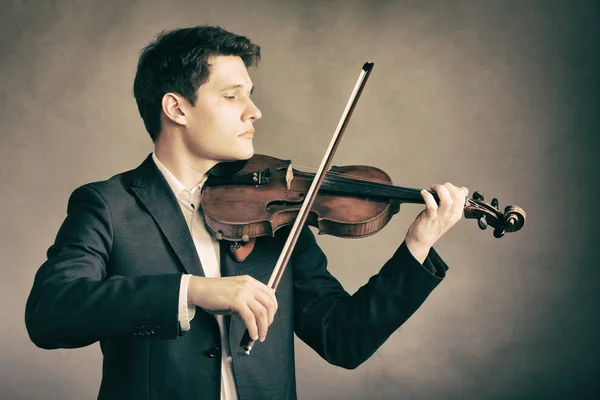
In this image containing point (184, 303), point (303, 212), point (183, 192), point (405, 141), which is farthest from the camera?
point (405, 141)

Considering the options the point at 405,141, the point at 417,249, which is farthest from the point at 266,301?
the point at 405,141

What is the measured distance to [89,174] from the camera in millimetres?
3480

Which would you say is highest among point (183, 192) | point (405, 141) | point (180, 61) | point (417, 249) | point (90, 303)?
point (405, 141)

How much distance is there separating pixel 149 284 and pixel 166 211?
1.17ft

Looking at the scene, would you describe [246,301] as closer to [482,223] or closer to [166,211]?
[166,211]

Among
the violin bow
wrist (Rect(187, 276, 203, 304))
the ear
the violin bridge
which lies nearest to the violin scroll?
the violin bow

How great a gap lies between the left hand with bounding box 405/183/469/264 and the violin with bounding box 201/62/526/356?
0.04 metres

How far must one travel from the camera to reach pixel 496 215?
6.03 ft

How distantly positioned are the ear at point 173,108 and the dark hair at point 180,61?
0.02m

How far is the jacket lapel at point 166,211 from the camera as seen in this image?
1.87 metres

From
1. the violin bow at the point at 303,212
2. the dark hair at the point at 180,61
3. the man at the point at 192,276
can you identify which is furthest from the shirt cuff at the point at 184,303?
the dark hair at the point at 180,61

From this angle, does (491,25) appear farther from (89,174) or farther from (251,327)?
(251,327)

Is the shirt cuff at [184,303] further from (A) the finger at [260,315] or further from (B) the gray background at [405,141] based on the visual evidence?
(B) the gray background at [405,141]

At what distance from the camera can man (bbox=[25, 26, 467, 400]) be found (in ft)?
5.26
